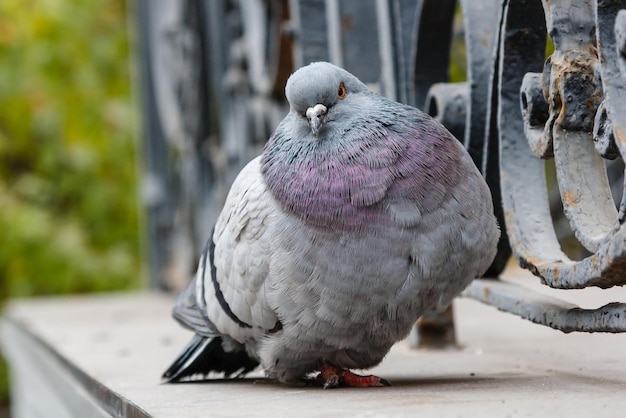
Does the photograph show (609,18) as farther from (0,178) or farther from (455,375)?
(0,178)

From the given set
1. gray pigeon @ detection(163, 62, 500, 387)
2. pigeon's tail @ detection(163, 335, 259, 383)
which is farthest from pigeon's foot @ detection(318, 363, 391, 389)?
pigeon's tail @ detection(163, 335, 259, 383)

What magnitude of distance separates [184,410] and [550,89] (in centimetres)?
108

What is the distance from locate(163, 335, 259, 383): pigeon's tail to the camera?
9.91 feet

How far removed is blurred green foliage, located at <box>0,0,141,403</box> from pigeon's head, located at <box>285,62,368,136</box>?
7009mm

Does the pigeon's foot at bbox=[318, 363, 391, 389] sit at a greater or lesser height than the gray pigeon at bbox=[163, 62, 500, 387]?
lesser

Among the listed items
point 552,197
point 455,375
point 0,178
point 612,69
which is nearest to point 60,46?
point 0,178

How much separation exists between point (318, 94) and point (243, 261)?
1.49ft

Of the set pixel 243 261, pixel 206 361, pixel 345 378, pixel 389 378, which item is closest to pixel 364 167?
pixel 243 261

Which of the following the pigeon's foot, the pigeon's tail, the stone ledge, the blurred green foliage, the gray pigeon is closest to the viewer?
the stone ledge

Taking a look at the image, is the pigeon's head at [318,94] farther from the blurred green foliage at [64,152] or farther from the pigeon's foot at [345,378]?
the blurred green foliage at [64,152]

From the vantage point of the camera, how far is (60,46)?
9.69 metres

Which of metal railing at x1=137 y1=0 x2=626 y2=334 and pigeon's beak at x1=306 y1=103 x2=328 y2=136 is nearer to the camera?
metal railing at x1=137 y1=0 x2=626 y2=334

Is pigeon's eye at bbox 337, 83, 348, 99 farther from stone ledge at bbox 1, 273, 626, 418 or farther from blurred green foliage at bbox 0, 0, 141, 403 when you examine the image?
blurred green foliage at bbox 0, 0, 141, 403

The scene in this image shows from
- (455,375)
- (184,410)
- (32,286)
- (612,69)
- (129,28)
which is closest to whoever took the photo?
(612,69)
